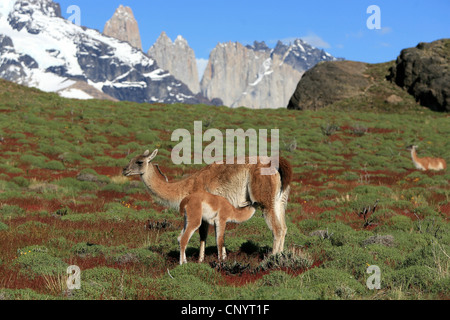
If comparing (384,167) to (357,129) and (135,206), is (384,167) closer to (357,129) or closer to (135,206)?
(357,129)

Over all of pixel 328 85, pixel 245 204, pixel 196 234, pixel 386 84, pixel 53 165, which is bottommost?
pixel 196 234

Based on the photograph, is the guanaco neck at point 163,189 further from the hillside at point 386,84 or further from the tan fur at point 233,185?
the hillside at point 386,84

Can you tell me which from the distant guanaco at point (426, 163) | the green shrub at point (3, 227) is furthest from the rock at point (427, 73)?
the green shrub at point (3, 227)

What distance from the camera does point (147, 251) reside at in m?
8.63

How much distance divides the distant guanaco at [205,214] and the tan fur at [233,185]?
1.33 ft

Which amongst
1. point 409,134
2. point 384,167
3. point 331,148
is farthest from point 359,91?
point 384,167

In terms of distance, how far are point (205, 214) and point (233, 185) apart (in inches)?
40.8

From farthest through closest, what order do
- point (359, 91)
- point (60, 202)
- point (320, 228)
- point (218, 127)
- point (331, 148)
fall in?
1. point (359, 91)
2. point (218, 127)
3. point (331, 148)
4. point (60, 202)
5. point (320, 228)

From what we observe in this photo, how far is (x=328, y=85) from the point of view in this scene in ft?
204

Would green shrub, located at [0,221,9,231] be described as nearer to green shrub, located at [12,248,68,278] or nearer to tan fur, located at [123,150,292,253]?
green shrub, located at [12,248,68,278]

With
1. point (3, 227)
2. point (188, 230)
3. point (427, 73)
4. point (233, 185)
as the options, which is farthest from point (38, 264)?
point (427, 73)

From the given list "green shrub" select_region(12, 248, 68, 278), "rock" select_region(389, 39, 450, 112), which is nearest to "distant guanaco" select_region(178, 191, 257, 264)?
"green shrub" select_region(12, 248, 68, 278)

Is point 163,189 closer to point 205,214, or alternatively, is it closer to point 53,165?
point 205,214
